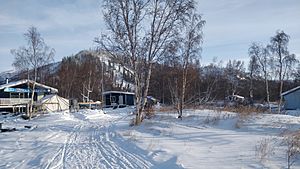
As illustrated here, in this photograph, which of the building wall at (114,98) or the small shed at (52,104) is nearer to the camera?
the small shed at (52,104)

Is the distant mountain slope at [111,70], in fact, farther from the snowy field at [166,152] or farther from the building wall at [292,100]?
the building wall at [292,100]

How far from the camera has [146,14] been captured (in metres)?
19.8

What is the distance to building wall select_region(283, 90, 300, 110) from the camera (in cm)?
4797

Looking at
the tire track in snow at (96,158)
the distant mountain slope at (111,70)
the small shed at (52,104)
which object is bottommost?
the tire track in snow at (96,158)

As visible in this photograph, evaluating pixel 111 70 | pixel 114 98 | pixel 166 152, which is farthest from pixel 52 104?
pixel 166 152

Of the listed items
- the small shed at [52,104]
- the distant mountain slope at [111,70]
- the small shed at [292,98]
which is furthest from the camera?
the small shed at [292,98]

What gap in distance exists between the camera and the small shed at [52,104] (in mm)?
43234

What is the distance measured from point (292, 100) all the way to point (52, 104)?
3503 cm

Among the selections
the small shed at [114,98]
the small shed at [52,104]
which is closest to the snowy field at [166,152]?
the small shed at [52,104]

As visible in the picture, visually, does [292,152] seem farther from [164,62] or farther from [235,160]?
[164,62]

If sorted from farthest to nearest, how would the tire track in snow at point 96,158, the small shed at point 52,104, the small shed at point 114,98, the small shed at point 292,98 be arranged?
the small shed at point 114,98, the small shed at point 292,98, the small shed at point 52,104, the tire track in snow at point 96,158

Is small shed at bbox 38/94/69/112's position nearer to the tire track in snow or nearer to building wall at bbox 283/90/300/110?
the tire track in snow

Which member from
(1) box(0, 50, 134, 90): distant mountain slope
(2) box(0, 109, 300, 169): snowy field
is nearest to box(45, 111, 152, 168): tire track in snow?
(2) box(0, 109, 300, 169): snowy field

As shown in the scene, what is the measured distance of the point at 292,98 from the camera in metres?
49.0
